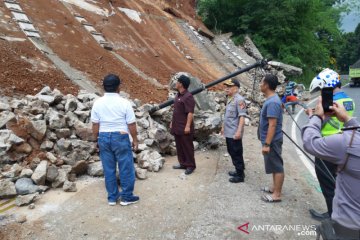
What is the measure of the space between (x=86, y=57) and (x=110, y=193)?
7120 millimetres

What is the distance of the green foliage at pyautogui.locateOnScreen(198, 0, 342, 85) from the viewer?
22562 mm

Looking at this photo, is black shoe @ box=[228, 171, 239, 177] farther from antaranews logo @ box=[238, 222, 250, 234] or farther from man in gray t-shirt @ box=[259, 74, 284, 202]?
antaranews logo @ box=[238, 222, 250, 234]

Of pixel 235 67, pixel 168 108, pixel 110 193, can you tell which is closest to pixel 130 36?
pixel 235 67

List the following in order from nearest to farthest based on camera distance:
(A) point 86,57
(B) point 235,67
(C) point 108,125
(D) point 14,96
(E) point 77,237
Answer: (E) point 77,237, (C) point 108,125, (D) point 14,96, (A) point 86,57, (B) point 235,67

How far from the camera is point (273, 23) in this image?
2273 cm

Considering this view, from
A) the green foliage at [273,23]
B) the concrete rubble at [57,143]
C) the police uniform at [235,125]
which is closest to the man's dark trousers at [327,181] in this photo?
the police uniform at [235,125]

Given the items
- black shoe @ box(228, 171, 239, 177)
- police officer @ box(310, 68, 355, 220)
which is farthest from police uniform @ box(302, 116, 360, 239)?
black shoe @ box(228, 171, 239, 177)

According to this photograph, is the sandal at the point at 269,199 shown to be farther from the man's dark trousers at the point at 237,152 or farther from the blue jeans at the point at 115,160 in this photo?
the blue jeans at the point at 115,160

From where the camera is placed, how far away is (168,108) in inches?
301

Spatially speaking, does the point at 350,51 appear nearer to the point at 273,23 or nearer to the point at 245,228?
the point at 273,23

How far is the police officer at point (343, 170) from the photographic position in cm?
214

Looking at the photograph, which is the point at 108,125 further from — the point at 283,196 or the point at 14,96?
the point at 14,96

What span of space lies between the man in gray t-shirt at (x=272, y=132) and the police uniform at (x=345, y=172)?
1981 millimetres

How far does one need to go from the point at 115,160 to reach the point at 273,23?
2107 centimetres
